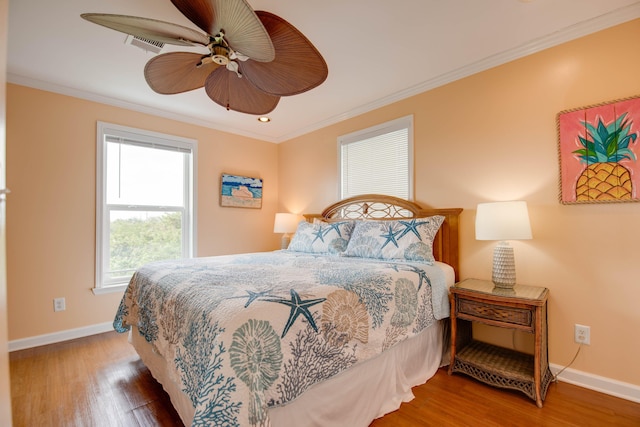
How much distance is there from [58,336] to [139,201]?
1530 millimetres

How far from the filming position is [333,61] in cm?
246

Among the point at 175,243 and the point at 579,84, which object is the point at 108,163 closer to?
the point at 175,243

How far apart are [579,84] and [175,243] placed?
166 inches

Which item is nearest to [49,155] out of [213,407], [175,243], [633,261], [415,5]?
[175,243]

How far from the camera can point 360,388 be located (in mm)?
1575

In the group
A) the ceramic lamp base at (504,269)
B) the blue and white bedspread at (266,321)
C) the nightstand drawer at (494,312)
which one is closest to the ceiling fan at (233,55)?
the blue and white bedspread at (266,321)

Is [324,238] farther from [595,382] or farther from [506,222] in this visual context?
[595,382]

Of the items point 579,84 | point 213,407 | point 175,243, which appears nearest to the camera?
point 213,407

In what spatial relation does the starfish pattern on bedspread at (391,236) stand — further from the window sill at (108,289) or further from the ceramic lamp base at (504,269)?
the window sill at (108,289)

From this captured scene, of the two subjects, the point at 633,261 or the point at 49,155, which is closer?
the point at 633,261

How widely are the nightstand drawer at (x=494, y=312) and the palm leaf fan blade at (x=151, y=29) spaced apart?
239 cm

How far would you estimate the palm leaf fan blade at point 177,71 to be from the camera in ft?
5.69

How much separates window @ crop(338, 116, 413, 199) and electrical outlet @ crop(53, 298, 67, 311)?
124 inches

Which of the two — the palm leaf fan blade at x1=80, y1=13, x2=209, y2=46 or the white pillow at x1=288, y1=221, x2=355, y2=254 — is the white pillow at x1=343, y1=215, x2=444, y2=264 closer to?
the white pillow at x1=288, y1=221, x2=355, y2=254
